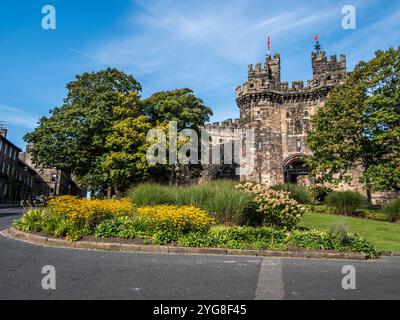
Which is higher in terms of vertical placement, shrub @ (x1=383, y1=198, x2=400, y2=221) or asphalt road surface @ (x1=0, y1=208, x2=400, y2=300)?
shrub @ (x1=383, y1=198, x2=400, y2=221)

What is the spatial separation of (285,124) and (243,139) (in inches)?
224

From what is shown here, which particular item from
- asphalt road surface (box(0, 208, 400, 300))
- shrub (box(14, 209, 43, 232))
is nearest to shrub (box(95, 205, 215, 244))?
asphalt road surface (box(0, 208, 400, 300))

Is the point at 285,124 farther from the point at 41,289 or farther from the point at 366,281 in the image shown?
the point at 41,289

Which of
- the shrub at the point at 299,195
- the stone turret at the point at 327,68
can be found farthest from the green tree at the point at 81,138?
the stone turret at the point at 327,68

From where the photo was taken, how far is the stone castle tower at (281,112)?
3822 centimetres

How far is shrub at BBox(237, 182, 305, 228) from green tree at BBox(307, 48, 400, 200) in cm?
1280

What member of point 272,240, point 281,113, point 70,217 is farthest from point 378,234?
point 281,113

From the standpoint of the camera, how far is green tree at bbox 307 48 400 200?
22.0 metres

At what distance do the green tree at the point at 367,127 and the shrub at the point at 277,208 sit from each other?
12801mm

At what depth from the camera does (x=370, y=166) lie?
22.6m

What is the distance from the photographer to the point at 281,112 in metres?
40.6

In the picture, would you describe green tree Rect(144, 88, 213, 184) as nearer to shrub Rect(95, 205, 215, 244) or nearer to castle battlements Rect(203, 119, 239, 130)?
castle battlements Rect(203, 119, 239, 130)

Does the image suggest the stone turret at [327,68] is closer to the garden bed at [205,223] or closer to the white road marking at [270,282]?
the garden bed at [205,223]

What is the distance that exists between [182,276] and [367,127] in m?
21.6
